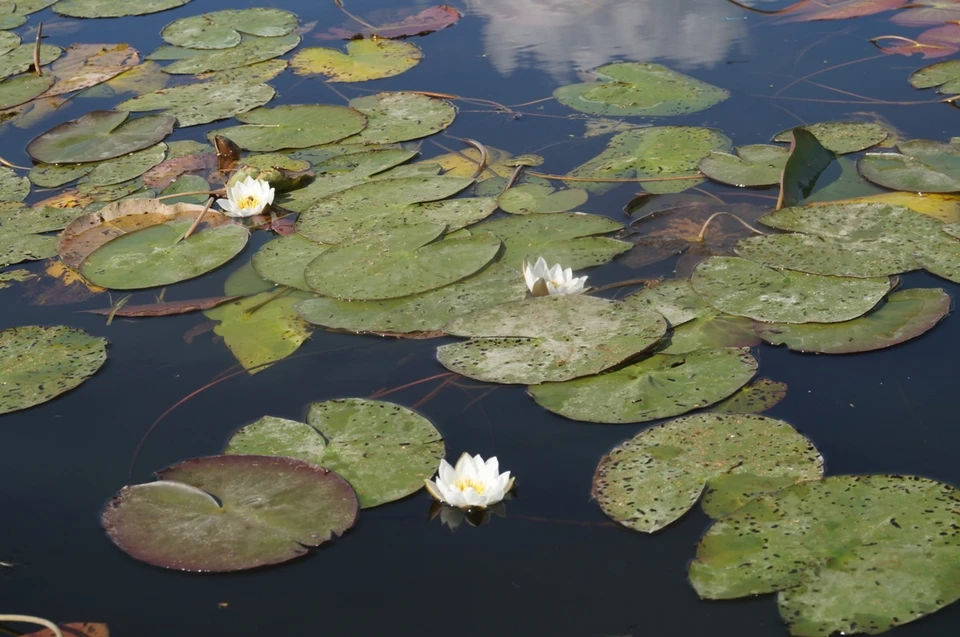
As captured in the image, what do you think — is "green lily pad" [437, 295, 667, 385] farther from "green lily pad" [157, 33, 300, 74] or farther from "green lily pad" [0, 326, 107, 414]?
"green lily pad" [157, 33, 300, 74]

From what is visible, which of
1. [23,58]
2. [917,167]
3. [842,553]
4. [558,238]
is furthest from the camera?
[23,58]

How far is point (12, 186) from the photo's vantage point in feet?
12.5

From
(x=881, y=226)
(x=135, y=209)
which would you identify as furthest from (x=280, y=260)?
(x=881, y=226)

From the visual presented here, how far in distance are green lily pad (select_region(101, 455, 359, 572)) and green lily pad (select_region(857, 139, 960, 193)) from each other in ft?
7.50

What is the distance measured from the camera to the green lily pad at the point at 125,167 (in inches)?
150

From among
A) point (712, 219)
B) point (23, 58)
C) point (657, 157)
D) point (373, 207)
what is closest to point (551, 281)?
point (712, 219)

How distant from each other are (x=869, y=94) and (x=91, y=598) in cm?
359

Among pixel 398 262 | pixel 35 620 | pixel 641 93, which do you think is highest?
pixel 641 93

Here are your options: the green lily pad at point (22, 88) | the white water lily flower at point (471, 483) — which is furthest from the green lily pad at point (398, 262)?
the green lily pad at point (22, 88)

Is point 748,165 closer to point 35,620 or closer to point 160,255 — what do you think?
point 160,255

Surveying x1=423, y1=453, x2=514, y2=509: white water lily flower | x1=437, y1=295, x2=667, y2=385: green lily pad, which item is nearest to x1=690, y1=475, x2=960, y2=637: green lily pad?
x1=423, y1=453, x2=514, y2=509: white water lily flower

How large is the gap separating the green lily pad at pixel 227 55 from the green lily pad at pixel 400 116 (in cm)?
91

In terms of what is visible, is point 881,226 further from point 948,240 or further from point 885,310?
point 885,310

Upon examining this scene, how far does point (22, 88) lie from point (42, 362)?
9.13 feet
